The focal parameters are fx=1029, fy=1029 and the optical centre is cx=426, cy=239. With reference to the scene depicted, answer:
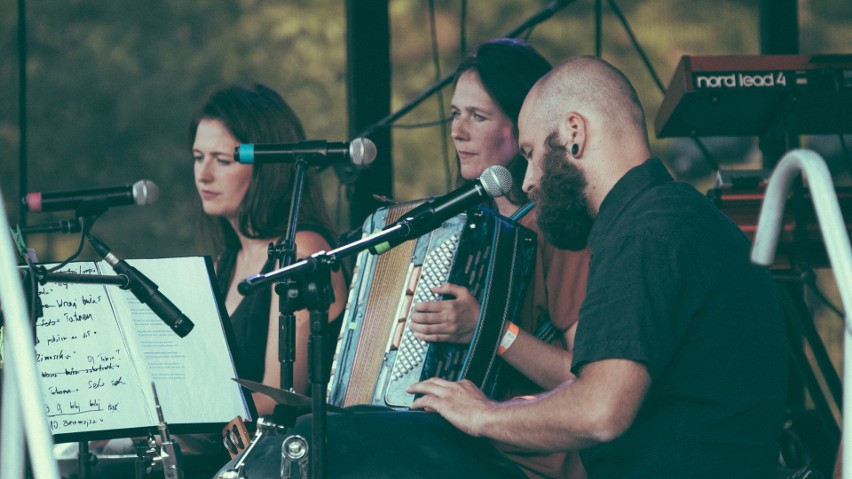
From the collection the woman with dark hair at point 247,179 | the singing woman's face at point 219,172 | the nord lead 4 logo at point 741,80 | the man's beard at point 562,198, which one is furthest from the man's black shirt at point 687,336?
the singing woman's face at point 219,172

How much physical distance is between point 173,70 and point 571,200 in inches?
286

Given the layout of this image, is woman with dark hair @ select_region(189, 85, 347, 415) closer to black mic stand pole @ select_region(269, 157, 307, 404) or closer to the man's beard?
black mic stand pole @ select_region(269, 157, 307, 404)

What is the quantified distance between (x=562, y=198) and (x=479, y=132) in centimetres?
82

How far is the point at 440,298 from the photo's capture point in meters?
2.62

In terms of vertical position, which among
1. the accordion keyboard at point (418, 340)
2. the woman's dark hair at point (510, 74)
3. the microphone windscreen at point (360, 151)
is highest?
the woman's dark hair at point (510, 74)

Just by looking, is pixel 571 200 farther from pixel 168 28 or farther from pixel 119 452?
pixel 168 28

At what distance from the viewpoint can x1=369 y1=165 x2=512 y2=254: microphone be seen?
7.33ft

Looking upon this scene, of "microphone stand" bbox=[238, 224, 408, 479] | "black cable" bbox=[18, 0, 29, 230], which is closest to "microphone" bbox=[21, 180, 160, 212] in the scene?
"microphone stand" bbox=[238, 224, 408, 479]

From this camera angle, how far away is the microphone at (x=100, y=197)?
8.31 ft

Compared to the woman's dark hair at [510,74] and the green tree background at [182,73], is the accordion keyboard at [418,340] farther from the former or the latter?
the green tree background at [182,73]

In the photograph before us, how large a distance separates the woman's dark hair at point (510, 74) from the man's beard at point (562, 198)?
0.67m

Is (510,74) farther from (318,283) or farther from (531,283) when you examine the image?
(318,283)

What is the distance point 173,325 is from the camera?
8.26 feet

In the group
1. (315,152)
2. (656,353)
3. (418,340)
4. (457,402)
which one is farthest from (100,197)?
(656,353)
